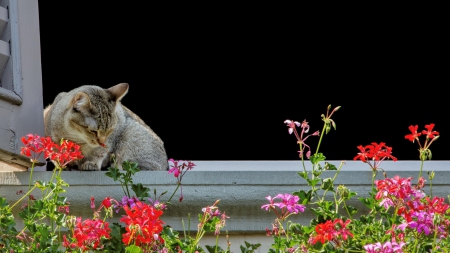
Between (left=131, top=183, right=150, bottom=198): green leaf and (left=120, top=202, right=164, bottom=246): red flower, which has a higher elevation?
(left=131, top=183, right=150, bottom=198): green leaf

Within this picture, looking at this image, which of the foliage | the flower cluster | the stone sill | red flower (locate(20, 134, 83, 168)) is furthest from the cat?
the flower cluster

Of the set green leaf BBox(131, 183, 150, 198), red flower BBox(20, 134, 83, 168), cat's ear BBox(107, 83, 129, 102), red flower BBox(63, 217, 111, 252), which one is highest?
cat's ear BBox(107, 83, 129, 102)

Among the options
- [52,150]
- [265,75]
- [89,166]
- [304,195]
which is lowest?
[304,195]

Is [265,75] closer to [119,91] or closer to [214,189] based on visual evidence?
[119,91]

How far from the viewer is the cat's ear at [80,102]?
349 cm

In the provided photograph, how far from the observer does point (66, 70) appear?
5.02 meters

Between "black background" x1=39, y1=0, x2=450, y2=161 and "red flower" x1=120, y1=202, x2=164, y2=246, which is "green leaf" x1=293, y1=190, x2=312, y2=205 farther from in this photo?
"black background" x1=39, y1=0, x2=450, y2=161

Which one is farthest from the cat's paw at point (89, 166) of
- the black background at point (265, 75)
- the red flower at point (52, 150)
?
the black background at point (265, 75)

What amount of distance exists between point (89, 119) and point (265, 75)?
203cm

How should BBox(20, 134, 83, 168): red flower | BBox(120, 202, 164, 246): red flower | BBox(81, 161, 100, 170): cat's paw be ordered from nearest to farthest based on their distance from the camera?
BBox(120, 202, 164, 246): red flower, BBox(20, 134, 83, 168): red flower, BBox(81, 161, 100, 170): cat's paw

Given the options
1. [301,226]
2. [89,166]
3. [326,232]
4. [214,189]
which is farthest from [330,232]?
[89,166]

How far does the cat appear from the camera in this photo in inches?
137

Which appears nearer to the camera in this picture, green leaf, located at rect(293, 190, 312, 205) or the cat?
green leaf, located at rect(293, 190, 312, 205)

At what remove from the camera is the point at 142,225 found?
163 centimetres
